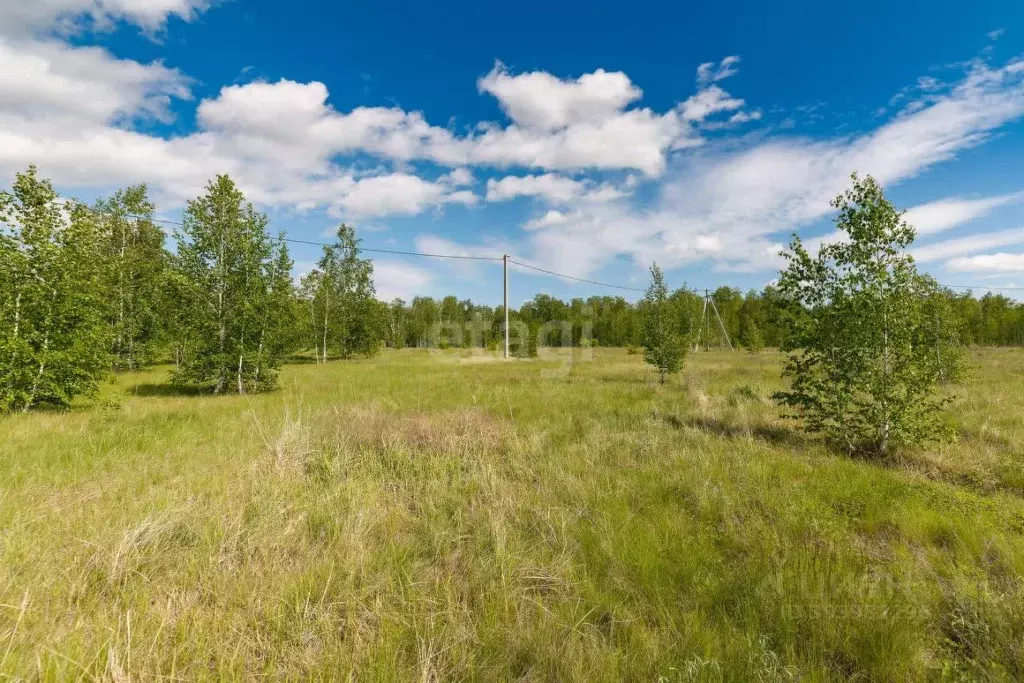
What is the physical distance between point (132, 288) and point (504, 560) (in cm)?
3030

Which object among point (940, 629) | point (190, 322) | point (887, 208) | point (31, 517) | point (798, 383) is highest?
point (887, 208)

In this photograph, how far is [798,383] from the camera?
7891 millimetres

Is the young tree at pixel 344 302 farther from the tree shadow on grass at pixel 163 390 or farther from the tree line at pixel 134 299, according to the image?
the tree shadow on grass at pixel 163 390

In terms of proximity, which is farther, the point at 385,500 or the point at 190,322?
the point at 190,322

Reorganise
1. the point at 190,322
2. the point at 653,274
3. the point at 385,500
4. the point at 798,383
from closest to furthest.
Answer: the point at 385,500
the point at 798,383
the point at 190,322
the point at 653,274

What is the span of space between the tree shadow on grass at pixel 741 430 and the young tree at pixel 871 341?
2.28 feet

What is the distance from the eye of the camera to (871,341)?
7535 mm

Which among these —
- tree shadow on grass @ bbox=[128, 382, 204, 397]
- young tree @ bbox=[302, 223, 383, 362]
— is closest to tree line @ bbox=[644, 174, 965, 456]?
tree shadow on grass @ bbox=[128, 382, 204, 397]

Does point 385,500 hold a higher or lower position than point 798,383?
lower

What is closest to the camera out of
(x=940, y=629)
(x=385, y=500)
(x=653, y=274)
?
(x=940, y=629)

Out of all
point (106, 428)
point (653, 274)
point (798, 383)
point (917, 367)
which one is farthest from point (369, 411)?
point (653, 274)

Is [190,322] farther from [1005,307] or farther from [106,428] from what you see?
[1005,307]

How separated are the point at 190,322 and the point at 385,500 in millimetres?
15415

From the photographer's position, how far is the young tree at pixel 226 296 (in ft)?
50.8
